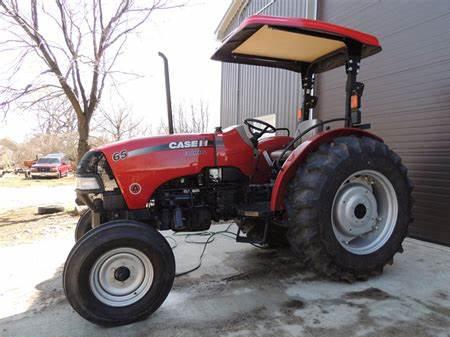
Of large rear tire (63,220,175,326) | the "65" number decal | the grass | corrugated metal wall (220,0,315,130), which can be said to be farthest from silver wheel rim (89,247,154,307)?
the grass

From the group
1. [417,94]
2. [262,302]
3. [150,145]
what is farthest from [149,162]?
[417,94]

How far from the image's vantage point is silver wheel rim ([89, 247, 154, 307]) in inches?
102

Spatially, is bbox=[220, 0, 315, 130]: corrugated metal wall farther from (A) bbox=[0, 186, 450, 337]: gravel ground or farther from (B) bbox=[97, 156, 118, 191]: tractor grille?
(B) bbox=[97, 156, 118, 191]: tractor grille

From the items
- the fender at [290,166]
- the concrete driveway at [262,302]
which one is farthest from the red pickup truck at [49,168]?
the fender at [290,166]

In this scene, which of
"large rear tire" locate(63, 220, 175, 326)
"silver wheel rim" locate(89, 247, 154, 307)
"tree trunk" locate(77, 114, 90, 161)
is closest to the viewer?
"large rear tire" locate(63, 220, 175, 326)

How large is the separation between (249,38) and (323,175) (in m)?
1.43

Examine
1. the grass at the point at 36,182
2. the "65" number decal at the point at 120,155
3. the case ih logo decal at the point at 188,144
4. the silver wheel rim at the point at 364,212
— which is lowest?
the grass at the point at 36,182

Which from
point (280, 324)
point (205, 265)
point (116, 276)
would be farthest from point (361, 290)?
point (116, 276)

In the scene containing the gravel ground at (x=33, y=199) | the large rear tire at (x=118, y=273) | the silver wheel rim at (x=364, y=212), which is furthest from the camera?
the gravel ground at (x=33, y=199)

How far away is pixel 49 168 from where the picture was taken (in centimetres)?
2084

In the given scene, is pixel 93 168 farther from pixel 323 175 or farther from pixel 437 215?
pixel 437 215

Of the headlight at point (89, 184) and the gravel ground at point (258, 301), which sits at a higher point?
the headlight at point (89, 184)

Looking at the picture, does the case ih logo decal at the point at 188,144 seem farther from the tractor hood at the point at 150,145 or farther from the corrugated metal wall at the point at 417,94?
the corrugated metal wall at the point at 417,94

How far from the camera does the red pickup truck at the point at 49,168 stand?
20797 mm
